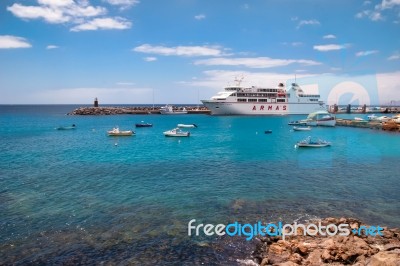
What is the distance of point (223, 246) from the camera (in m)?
13.8

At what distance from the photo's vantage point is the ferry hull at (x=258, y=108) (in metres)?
121

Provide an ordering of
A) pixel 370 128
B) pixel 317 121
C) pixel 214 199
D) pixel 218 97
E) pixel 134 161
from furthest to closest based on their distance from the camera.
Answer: pixel 218 97 → pixel 317 121 → pixel 370 128 → pixel 134 161 → pixel 214 199

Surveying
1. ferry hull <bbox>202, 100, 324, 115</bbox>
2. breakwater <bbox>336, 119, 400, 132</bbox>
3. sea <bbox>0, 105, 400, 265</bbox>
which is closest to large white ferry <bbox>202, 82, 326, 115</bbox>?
ferry hull <bbox>202, 100, 324, 115</bbox>

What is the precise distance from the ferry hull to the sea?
83.4 meters

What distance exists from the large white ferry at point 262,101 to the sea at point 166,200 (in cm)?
8319

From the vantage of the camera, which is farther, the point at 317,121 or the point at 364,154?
A: the point at 317,121

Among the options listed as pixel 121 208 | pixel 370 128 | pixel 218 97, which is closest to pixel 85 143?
pixel 121 208

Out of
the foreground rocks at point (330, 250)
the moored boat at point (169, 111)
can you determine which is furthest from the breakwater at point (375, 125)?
the moored boat at point (169, 111)

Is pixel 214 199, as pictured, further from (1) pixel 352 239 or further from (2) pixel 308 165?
(2) pixel 308 165

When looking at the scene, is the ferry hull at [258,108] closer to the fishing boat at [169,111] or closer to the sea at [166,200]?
the fishing boat at [169,111]

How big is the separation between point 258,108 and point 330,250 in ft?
379

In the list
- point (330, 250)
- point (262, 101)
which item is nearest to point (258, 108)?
point (262, 101)

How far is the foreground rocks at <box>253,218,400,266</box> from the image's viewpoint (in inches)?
424

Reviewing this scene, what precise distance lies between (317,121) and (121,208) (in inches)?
2977
